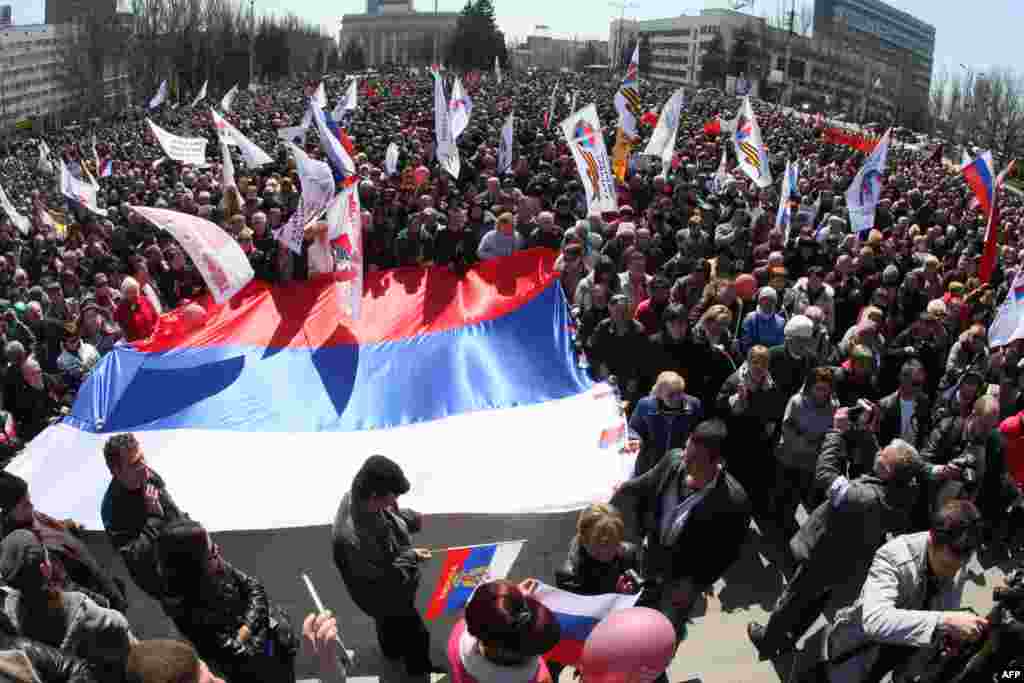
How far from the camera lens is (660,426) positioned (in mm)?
5070

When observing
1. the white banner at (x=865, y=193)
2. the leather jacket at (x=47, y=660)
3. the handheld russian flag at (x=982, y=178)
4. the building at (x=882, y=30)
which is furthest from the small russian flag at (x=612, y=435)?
the building at (x=882, y=30)

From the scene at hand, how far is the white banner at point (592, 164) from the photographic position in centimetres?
986

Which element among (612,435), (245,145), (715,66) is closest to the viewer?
(612,435)

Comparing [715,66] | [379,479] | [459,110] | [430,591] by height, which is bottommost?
[430,591]

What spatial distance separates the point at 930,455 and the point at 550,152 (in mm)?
12253

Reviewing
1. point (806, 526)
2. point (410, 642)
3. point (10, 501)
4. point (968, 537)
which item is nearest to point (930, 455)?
point (806, 526)

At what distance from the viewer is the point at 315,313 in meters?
7.29

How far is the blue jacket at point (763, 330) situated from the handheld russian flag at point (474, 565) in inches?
137

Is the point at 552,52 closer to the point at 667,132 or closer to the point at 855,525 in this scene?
the point at 667,132

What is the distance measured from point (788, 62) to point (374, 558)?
70.5m

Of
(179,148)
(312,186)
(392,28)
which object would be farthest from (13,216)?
(392,28)

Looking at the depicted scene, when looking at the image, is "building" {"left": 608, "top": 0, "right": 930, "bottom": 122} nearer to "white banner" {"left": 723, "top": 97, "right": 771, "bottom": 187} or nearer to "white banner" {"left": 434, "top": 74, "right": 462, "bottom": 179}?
"white banner" {"left": 723, "top": 97, "right": 771, "bottom": 187}

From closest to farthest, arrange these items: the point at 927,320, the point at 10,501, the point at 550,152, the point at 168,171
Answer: the point at 10,501
the point at 927,320
the point at 550,152
the point at 168,171

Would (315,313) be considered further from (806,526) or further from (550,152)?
(550,152)
